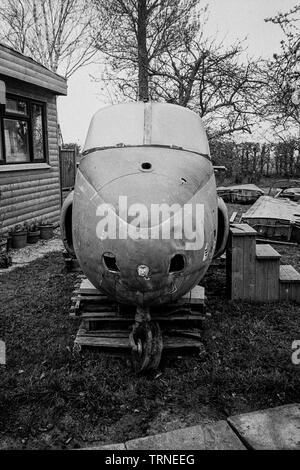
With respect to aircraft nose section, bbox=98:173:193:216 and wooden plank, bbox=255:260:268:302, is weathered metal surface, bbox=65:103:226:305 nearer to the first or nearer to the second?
aircraft nose section, bbox=98:173:193:216

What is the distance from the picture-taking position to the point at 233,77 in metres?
14.3

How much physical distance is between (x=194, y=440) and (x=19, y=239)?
706 centimetres

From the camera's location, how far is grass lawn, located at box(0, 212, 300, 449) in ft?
9.32

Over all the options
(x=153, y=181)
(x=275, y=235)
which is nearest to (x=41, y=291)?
(x=153, y=181)

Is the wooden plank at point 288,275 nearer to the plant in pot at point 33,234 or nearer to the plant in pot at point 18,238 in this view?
the plant in pot at point 18,238

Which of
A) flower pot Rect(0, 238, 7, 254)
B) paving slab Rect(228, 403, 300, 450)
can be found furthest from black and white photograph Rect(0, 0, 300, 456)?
flower pot Rect(0, 238, 7, 254)

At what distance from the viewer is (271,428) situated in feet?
9.01

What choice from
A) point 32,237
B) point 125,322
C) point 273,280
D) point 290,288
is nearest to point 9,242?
point 32,237

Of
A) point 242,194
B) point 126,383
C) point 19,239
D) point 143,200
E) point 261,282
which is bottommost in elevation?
point 126,383

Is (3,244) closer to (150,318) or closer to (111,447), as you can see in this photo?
(150,318)

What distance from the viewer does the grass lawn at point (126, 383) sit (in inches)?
112

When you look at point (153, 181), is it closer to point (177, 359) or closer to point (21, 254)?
point (177, 359)

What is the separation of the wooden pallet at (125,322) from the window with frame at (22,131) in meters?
5.94

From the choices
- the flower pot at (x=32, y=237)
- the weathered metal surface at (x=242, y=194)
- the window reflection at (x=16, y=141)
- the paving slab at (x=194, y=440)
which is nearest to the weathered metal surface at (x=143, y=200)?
the paving slab at (x=194, y=440)
